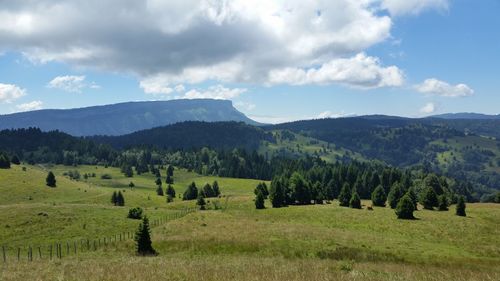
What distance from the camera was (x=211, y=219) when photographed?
6969cm

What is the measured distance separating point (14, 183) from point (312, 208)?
96155mm

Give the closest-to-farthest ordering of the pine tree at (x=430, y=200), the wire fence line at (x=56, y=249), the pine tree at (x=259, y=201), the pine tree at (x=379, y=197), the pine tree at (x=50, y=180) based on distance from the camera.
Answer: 1. the wire fence line at (x=56, y=249)
2. the pine tree at (x=430, y=200)
3. the pine tree at (x=259, y=201)
4. the pine tree at (x=379, y=197)
5. the pine tree at (x=50, y=180)

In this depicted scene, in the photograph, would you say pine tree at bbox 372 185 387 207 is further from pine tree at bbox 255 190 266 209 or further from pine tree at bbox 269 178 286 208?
pine tree at bbox 255 190 266 209

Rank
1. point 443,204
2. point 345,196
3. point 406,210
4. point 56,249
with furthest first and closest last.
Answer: point 345,196
point 443,204
point 406,210
point 56,249

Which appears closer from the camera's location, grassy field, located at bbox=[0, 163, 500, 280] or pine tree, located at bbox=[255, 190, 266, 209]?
grassy field, located at bbox=[0, 163, 500, 280]

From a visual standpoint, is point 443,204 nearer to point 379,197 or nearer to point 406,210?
point 379,197

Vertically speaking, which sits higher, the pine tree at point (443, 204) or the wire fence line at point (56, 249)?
the wire fence line at point (56, 249)

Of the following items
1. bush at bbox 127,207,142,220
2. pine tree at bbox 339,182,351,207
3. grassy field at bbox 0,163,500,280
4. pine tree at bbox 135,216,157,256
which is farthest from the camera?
pine tree at bbox 339,182,351,207

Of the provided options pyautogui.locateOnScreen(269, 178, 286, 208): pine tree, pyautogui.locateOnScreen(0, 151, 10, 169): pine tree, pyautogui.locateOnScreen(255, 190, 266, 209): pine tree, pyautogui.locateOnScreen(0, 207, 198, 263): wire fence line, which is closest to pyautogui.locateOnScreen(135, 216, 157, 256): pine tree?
pyautogui.locateOnScreen(0, 207, 198, 263): wire fence line

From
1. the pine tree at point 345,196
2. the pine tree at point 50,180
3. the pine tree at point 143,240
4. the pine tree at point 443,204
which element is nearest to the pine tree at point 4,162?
the pine tree at point 50,180

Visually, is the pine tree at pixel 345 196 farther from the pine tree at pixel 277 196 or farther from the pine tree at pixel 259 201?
the pine tree at pixel 259 201

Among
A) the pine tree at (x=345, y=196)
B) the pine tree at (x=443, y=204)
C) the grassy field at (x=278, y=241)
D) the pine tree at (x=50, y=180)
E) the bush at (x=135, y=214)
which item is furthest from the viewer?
the pine tree at (x=50, y=180)

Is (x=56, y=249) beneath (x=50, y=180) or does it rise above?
above

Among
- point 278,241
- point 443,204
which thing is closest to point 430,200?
point 443,204
